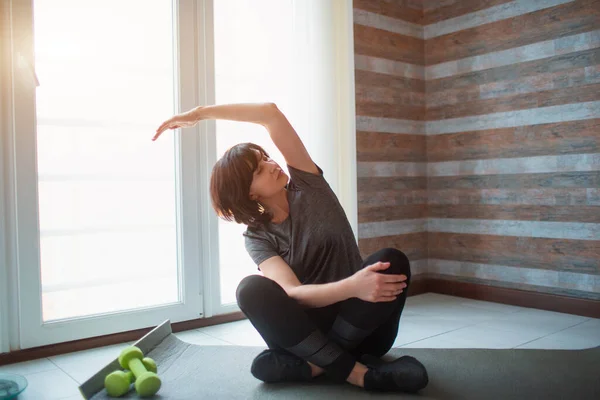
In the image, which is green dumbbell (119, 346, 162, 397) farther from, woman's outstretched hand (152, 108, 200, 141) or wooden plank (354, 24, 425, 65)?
wooden plank (354, 24, 425, 65)

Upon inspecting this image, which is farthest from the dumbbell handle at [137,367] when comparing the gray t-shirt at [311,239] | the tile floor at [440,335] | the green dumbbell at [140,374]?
the gray t-shirt at [311,239]

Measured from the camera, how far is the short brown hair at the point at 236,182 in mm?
1814

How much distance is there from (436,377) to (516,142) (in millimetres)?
1789

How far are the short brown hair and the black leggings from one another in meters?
0.23

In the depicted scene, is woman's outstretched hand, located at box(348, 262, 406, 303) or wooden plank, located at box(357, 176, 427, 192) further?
wooden plank, located at box(357, 176, 427, 192)

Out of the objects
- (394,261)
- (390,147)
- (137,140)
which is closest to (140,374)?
(394,261)

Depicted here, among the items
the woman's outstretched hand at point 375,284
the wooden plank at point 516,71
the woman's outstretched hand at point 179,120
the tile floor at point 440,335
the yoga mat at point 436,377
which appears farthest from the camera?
the wooden plank at point 516,71

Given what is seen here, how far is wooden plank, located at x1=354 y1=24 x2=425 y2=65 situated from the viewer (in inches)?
134

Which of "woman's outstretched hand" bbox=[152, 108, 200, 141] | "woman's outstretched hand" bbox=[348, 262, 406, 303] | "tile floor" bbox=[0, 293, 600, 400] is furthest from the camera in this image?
"tile floor" bbox=[0, 293, 600, 400]

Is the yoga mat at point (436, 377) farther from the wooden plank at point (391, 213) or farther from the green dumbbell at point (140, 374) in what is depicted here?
the wooden plank at point (391, 213)

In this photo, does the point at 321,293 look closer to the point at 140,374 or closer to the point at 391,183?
the point at 140,374

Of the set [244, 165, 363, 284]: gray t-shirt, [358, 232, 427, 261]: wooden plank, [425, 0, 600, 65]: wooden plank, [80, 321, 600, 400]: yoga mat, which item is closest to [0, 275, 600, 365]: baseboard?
[358, 232, 427, 261]: wooden plank

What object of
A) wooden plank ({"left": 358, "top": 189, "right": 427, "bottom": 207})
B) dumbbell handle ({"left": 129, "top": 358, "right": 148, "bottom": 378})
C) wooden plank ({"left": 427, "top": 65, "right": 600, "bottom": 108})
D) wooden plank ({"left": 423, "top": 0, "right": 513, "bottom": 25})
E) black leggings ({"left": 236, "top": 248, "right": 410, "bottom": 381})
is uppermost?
wooden plank ({"left": 423, "top": 0, "right": 513, "bottom": 25})

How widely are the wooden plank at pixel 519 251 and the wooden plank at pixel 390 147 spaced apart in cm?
55
